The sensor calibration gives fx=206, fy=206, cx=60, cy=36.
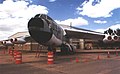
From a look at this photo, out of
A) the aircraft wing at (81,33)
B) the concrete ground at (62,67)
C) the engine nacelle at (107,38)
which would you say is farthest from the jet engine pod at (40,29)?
the engine nacelle at (107,38)

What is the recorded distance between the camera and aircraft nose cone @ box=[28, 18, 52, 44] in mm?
17561

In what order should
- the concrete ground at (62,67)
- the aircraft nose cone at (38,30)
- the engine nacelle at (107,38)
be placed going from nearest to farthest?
the concrete ground at (62,67) < the aircraft nose cone at (38,30) < the engine nacelle at (107,38)

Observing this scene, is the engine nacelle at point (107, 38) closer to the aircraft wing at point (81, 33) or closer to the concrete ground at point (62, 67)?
the aircraft wing at point (81, 33)

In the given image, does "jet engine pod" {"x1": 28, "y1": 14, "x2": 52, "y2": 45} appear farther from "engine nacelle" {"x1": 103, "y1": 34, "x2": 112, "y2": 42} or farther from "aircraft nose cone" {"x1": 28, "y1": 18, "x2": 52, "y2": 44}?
"engine nacelle" {"x1": 103, "y1": 34, "x2": 112, "y2": 42}

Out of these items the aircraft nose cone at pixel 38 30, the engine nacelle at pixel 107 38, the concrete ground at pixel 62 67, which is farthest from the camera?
the engine nacelle at pixel 107 38

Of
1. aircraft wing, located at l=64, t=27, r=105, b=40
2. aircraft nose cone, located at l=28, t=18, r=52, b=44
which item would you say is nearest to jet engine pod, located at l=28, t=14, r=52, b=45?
aircraft nose cone, located at l=28, t=18, r=52, b=44

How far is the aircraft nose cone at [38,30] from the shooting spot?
1756cm

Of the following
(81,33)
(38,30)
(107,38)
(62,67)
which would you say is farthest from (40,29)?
(81,33)

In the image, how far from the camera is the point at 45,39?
19.5 metres

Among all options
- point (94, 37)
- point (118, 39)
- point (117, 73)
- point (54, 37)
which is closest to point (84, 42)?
point (94, 37)

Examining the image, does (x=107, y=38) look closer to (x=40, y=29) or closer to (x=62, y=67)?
(x=40, y=29)

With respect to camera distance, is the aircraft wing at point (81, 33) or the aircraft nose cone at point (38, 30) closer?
the aircraft nose cone at point (38, 30)

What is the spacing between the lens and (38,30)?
706 inches

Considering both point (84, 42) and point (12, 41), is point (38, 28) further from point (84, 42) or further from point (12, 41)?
point (84, 42)
